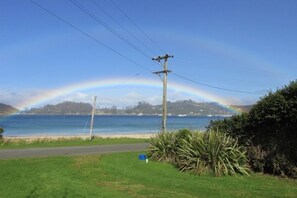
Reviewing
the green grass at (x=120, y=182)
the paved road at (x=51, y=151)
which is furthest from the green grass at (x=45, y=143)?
the green grass at (x=120, y=182)

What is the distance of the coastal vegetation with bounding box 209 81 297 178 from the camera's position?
13125 mm

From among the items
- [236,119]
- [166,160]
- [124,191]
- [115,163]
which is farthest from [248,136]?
[124,191]

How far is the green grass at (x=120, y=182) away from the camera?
10000 millimetres

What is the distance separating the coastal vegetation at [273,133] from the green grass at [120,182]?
2.36ft

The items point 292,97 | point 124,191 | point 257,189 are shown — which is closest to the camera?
point 124,191

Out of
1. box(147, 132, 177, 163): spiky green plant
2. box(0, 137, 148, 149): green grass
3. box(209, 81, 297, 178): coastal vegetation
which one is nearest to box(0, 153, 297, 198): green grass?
box(209, 81, 297, 178): coastal vegetation

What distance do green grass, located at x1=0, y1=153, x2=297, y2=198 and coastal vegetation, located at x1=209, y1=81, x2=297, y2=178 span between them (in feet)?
2.36

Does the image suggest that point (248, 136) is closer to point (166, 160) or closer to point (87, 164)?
point (166, 160)

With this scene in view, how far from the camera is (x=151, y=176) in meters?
13.5

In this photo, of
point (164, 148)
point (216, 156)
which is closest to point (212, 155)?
point (216, 156)

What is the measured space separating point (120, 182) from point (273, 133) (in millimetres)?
6237

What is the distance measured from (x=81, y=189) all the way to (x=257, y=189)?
5144 millimetres

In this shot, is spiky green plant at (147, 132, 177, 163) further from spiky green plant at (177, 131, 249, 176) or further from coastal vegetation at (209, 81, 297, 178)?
coastal vegetation at (209, 81, 297, 178)

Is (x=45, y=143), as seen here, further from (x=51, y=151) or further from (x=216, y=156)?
(x=216, y=156)
